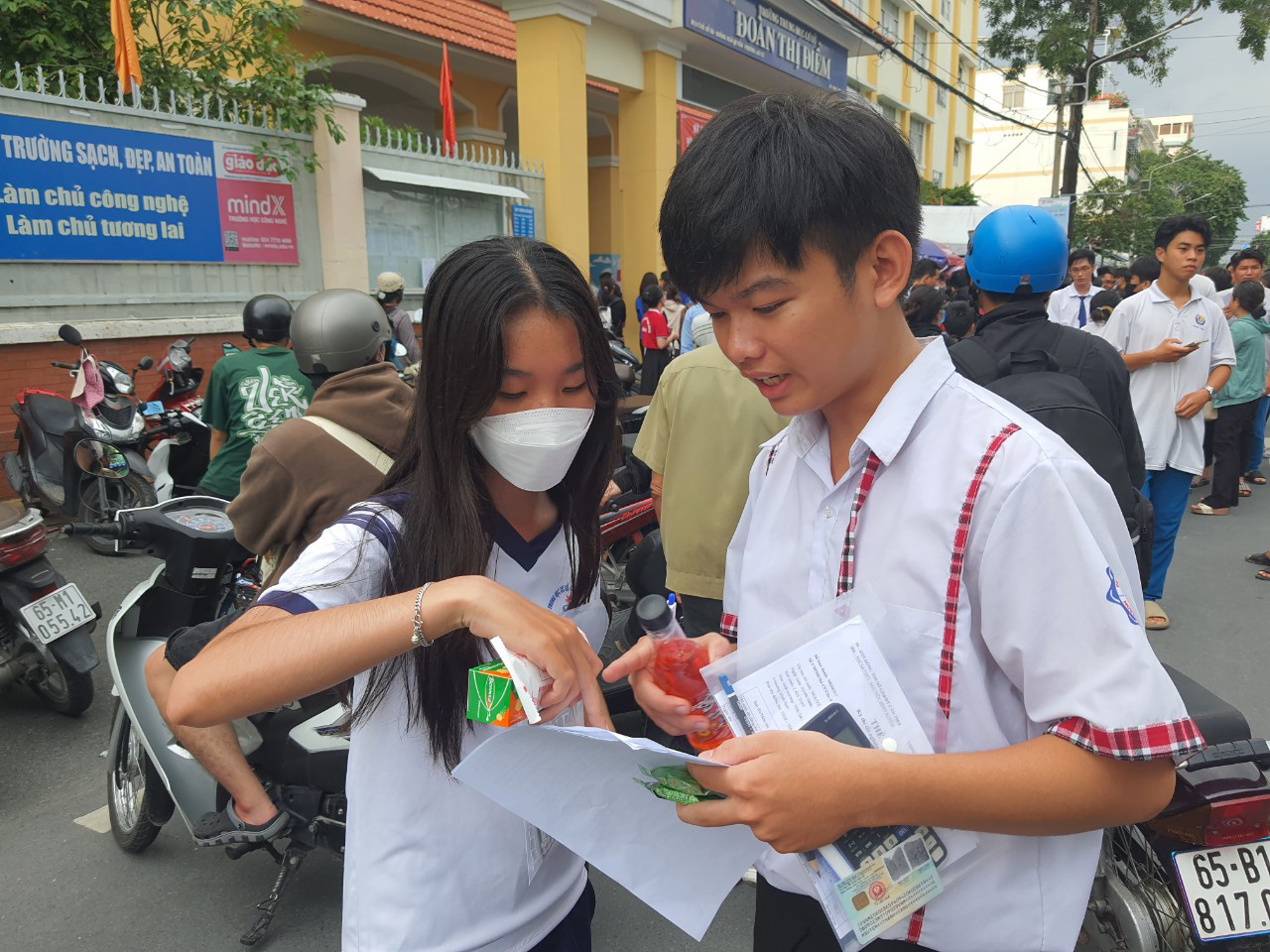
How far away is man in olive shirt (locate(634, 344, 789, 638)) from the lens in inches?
119

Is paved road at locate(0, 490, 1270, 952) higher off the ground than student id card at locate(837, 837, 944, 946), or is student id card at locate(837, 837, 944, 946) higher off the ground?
student id card at locate(837, 837, 944, 946)

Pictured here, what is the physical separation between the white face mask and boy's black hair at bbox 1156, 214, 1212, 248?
457cm

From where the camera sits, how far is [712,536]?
10.2ft

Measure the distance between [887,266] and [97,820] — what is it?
10.7ft

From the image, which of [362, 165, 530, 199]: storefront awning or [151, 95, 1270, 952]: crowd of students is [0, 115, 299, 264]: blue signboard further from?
[151, 95, 1270, 952]: crowd of students

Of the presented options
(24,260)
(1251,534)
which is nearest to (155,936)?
(24,260)

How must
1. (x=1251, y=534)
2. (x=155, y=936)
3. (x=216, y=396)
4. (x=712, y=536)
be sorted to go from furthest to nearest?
1. (x=1251, y=534)
2. (x=216, y=396)
3. (x=712, y=536)
4. (x=155, y=936)

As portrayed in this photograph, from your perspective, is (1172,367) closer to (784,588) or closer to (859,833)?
(784,588)

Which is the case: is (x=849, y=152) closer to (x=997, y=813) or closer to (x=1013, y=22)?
(x=997, y=813)

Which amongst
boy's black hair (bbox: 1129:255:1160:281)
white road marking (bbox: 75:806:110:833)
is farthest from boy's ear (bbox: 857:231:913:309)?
boy's black hair (bbox: 1129:255:1160:281)

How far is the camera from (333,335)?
3.05 metres

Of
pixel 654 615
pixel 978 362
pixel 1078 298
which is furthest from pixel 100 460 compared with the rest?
pixel 1078 298

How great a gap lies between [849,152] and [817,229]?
0.10 m

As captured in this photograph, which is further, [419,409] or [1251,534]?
[1251,534]
